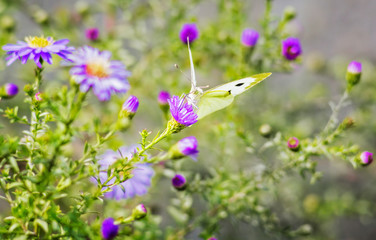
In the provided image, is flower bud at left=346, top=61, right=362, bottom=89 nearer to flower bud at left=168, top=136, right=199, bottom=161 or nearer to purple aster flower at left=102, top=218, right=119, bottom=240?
flower bud at left=168, top=136, right=199, bottom=161

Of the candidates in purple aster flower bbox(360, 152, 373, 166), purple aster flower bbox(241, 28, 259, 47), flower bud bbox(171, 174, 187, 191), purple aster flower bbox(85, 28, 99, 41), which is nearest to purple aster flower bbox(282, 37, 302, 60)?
purple aster flower bbox(241, 28, 259, 47)

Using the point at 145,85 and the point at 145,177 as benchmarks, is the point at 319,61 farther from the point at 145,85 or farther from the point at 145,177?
the point at 145,177

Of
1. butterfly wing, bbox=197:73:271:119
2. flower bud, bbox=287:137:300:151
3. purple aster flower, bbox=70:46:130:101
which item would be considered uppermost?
purple aster flower, bbox=70:46:130:101

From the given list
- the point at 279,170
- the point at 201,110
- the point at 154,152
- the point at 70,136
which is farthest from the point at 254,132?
the point at 70,136

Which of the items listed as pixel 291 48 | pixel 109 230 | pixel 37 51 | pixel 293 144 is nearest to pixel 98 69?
pixel 37 51

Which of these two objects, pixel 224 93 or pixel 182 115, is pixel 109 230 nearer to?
pixel 182 115

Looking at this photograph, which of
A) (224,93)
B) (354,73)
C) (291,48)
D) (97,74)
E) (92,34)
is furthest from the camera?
(92,34)
